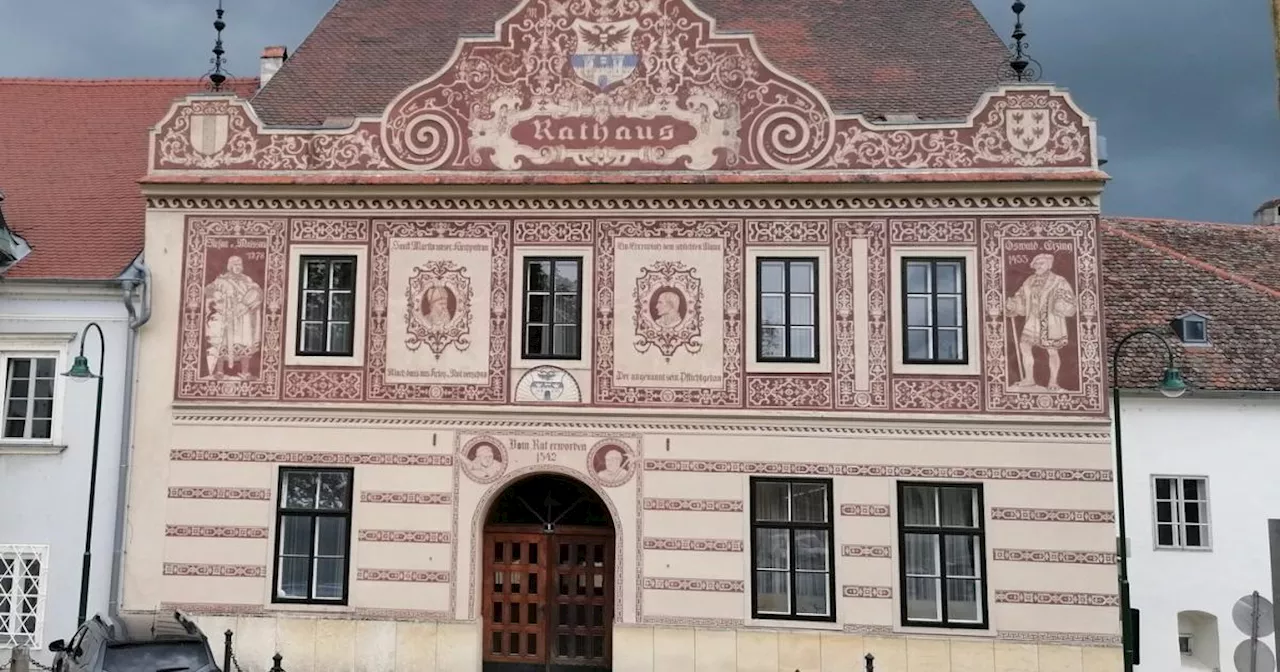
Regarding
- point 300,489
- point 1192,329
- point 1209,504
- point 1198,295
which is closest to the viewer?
point 300,489

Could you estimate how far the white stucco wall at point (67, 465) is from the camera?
51.1ft

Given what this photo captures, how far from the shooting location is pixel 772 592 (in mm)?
15000

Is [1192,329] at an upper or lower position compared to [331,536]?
upper

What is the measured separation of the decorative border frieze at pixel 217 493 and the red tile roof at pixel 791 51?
6190 mm

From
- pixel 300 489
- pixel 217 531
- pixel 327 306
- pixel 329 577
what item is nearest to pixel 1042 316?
pixel 327 306

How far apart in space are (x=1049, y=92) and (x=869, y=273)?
3.70 metres

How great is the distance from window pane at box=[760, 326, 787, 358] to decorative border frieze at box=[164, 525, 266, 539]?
7945 mm

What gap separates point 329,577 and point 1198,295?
16132mm

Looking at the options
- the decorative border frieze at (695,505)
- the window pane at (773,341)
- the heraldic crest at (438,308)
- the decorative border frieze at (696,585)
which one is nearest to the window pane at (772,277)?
the window pane at (773,341)

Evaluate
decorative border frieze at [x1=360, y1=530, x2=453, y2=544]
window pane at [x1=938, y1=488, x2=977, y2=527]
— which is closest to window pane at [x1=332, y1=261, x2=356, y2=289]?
decorative border frieze at [x1=360, y1=530, x2=453, y2=544]

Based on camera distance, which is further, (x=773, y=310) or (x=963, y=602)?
(x=773, y=310)

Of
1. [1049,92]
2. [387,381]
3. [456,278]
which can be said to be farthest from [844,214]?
[387,381]

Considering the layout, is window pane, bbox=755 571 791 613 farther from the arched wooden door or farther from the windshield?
the windshield

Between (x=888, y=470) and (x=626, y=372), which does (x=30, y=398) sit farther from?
(x=888, y=470)
